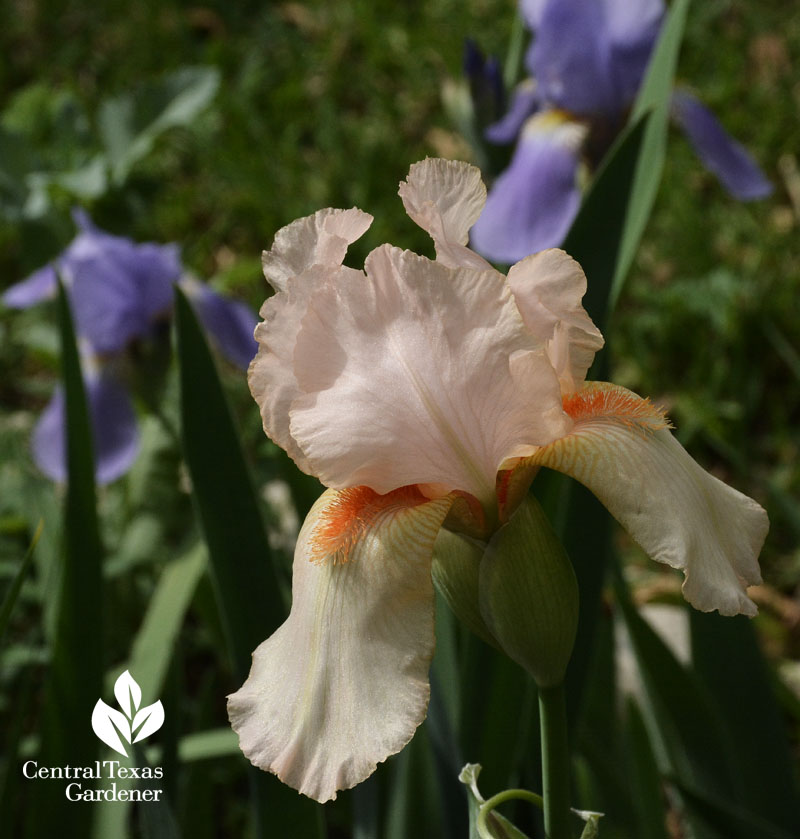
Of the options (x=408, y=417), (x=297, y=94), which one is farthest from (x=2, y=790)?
(x=297, y=94)

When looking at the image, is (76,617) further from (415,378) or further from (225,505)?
(415,378)

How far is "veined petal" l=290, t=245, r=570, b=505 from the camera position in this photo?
51cm

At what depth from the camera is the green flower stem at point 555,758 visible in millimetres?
554

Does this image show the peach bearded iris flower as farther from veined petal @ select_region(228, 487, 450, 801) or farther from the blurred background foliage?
the blurred background foliage

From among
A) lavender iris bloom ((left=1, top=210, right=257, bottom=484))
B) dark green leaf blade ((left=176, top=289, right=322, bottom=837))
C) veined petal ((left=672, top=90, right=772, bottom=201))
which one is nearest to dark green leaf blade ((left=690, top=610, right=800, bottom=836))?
dark green leaf blade ((left=176, top=289, right=322, bottom=837))

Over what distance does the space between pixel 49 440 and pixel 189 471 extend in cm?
80

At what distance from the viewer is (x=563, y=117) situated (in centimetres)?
138

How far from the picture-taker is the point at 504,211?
1.27 meters

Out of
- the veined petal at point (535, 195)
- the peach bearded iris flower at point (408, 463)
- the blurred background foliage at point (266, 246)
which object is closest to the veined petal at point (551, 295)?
the peach bearded iris flower at point (408, 463)

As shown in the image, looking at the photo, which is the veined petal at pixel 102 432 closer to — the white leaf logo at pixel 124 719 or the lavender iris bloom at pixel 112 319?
the lavender iris bloom at pixel 112 319

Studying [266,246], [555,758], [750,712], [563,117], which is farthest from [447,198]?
[266,246]

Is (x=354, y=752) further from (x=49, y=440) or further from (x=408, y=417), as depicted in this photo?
(x=49, y=440)

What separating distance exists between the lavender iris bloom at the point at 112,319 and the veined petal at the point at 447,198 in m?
0.94

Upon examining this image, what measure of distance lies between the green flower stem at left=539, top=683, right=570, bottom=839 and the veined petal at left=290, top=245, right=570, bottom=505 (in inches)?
5.4
